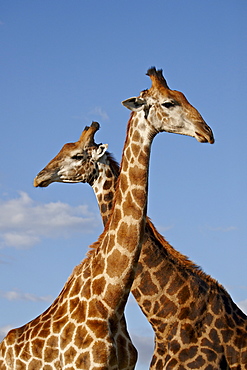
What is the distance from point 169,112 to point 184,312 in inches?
130

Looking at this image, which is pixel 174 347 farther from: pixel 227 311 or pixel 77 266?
pixel 77 266

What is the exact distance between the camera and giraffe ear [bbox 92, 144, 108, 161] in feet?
44.1

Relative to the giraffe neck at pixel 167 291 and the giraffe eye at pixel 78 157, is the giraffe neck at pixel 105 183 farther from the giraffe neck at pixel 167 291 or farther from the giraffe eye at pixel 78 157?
the giraffe neck at pixel 167 291

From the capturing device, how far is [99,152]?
532 inches

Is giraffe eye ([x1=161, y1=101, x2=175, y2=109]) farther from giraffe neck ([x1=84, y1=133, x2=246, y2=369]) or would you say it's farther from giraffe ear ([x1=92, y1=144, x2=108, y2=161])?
giraffe ear ([x1=92, y1=144, x2=108, y2=161])

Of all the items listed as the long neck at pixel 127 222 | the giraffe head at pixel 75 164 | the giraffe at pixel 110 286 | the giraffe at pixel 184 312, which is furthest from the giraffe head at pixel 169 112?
the giraffe head at pixel 75 164

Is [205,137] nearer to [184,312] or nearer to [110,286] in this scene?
[110,286]

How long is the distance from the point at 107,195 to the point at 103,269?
3.89 meters

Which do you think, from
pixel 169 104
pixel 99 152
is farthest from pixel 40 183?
pixel 169 104

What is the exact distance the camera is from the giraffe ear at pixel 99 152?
13.5 meters

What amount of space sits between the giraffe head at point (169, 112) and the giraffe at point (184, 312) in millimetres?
2364

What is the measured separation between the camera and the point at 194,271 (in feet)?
38.5

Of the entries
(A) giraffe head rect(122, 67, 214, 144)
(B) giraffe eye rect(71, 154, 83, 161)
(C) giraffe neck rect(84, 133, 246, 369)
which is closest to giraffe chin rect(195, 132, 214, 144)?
(A) giraffe head rect(122, 67, 214, 144)

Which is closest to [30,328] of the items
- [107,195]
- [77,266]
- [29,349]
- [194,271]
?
[29,349]
